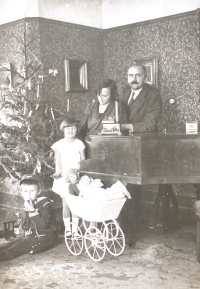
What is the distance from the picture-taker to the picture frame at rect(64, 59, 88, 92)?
613 cm

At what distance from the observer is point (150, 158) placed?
364 centimetres

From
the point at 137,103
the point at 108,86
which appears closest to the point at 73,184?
the point at 108,86

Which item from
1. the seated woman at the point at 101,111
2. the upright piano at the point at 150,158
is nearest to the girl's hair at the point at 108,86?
the seated woman at the point at 101,111

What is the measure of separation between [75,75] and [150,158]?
298 centimetres

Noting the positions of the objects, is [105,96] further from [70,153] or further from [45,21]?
[45,21]

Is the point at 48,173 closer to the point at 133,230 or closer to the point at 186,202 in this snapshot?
the point at 133,230

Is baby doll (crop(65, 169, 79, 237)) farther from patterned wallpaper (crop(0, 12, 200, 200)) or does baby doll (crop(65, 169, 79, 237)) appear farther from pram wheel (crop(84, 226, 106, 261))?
patterned wallpaper (crop(0, 12, 200, 200))

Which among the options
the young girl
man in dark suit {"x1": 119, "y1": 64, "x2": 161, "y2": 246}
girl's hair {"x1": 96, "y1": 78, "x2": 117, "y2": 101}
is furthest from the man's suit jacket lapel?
the young girl

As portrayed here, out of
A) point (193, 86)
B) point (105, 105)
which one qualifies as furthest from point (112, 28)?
point (105, 105)

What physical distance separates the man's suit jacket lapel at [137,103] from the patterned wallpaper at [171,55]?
0.96 metres

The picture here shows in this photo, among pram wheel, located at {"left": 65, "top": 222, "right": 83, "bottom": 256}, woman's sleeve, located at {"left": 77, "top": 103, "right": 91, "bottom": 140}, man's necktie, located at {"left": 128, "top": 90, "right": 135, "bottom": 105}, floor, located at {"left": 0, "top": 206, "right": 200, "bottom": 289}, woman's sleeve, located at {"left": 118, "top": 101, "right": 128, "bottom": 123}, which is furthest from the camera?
man's necktie, located at {"left": 128, "top": 90, "right": 135, "bottom": 105}

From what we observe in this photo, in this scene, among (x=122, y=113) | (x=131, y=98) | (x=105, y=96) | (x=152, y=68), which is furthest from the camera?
(x=152, y=68)

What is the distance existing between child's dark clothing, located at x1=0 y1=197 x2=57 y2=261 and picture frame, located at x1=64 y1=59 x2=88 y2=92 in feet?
7.83

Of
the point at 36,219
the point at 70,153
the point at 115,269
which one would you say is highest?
the point at 70,153
